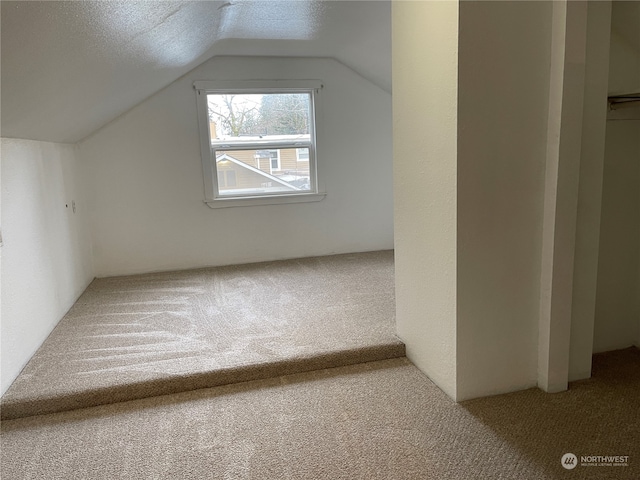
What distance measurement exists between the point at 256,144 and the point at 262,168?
23cm

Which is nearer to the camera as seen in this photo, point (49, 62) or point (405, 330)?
point (49, 62)

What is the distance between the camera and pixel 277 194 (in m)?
4.30

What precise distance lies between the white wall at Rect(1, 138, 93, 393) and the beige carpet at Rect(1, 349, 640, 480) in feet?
1.66

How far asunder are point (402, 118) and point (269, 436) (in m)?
1.51

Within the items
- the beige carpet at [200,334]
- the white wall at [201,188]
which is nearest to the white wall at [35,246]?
the beige carpet at [200,334]

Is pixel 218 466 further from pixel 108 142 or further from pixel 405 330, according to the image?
pixel 108 142

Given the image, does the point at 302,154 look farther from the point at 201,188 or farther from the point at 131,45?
the point at 131,45

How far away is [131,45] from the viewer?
2285 millimetres

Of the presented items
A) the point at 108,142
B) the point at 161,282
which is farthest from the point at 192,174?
the point at 161,282

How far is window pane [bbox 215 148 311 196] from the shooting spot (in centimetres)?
419

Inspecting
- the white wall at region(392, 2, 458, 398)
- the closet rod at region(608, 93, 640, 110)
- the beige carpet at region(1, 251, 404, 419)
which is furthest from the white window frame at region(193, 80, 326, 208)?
the closet rod at region(608, 93, 640, 110)

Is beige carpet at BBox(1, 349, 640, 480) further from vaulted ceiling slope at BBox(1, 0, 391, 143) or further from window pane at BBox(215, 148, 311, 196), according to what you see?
window pane at BBox(215, 148, 311, 196)

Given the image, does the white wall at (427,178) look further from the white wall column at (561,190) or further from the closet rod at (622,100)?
the closet rod at (622,100)

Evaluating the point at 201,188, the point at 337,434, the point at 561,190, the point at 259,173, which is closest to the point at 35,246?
the point at 201,188
